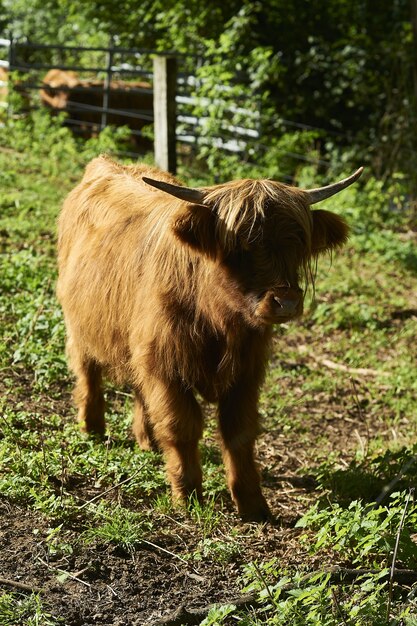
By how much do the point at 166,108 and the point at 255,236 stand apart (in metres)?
4.82

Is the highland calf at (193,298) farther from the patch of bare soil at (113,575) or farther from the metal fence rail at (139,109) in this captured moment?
the metal fence rail at (139,109)

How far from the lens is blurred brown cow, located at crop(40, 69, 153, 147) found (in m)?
13.2

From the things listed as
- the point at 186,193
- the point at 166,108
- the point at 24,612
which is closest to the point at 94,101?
the point at 166,108

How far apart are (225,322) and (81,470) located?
1.07 m

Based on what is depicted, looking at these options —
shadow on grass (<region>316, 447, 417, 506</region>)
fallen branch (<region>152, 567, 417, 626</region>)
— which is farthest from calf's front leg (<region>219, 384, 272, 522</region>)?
fallen branch (<region>152, 567, 417, 626</region>)

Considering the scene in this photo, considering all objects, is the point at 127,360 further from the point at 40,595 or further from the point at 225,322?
the point at 40,595

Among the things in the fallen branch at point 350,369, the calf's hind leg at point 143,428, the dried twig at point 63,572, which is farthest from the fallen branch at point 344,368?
the dried twig at point 63,572

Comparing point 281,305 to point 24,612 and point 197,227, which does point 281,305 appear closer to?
point 197,227

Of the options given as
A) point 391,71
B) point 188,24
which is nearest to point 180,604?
point 391,71

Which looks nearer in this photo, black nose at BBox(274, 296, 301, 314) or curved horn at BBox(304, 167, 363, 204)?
black nose at BBox(274, 296, 301, 314)

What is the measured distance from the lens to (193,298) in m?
4.26

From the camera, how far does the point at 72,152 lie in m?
10.8

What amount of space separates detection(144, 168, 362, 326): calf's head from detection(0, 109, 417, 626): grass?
88 centimetres

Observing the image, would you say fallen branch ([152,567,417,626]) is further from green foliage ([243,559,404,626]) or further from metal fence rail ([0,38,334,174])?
metal fence rail ([0,38,334,174])
